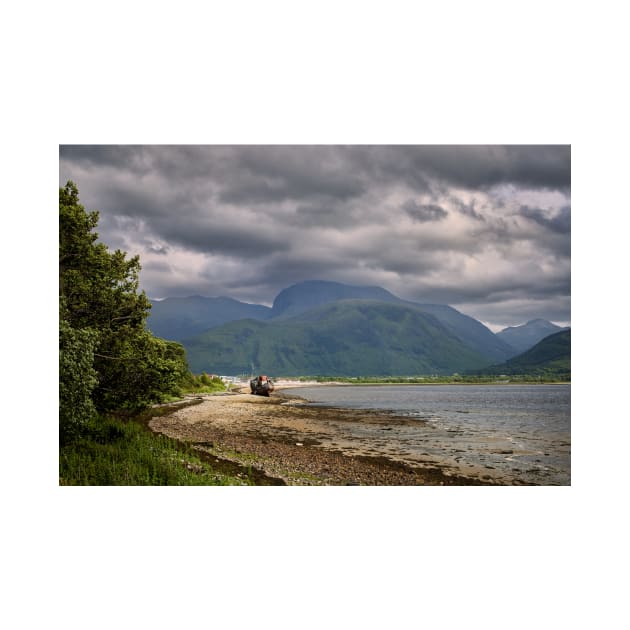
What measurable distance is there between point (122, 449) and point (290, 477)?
2691 mm

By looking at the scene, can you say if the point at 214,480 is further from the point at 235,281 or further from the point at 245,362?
the point at 245,362

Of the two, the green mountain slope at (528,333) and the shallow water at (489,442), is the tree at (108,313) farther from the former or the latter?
the green mountain slope at (528,333)

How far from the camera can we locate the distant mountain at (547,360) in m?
6.92

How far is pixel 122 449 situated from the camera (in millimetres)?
6066

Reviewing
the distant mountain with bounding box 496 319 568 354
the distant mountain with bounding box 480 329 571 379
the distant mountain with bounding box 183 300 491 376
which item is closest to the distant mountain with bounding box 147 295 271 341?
the distant mountain with bounding box 183 300 491 376

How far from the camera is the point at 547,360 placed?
34.1 ft

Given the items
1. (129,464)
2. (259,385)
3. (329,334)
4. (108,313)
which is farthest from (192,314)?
(329,334)

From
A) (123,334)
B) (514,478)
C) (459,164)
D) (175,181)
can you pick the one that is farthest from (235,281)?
(514,478)

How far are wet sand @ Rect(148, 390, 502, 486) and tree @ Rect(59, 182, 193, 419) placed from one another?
6.22ft

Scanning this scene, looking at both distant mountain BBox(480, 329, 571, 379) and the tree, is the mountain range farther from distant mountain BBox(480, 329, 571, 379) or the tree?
the tree

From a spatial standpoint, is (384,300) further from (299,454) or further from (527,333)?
(299,454)

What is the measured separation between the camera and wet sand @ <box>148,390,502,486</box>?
20.2 ft

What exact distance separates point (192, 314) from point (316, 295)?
5633 mm

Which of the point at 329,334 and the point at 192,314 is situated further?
the point at 329,334
